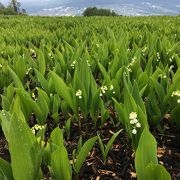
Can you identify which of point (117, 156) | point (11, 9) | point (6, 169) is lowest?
point (11, 9)

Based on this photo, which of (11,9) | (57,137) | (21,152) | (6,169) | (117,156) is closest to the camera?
(21,152)

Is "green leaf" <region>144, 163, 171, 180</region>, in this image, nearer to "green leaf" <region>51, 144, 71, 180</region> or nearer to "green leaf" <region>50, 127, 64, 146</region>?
"green leaf" <region>51, 144, 71, 180</region>

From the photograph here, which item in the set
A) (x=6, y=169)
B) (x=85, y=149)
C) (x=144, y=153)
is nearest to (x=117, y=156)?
(x=85, y=149)

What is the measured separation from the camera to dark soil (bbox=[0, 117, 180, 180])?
180 centimetres

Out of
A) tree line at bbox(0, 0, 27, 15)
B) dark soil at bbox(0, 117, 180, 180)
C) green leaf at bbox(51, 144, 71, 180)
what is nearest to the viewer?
green leaf at bbox(51, 144, 71, 180)

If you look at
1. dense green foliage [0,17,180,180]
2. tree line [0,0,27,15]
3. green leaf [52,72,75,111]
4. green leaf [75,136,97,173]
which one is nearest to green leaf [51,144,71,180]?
dense green foliage [0,17,180,180]

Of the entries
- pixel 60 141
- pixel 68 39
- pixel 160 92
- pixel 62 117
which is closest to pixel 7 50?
pixel 68 39

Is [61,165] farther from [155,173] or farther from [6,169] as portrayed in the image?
[155,173]

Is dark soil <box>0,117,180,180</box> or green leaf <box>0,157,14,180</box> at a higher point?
green leaf <box>0,157,14,180</box>

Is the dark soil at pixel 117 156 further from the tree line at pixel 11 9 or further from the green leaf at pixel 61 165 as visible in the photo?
the tree line at pixel 11 9

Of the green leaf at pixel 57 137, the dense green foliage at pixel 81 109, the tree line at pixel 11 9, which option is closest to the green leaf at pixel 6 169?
the dense green foliage at pixel 81 109

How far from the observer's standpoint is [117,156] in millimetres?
1966

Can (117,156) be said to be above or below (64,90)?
below

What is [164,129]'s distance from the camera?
210cm
